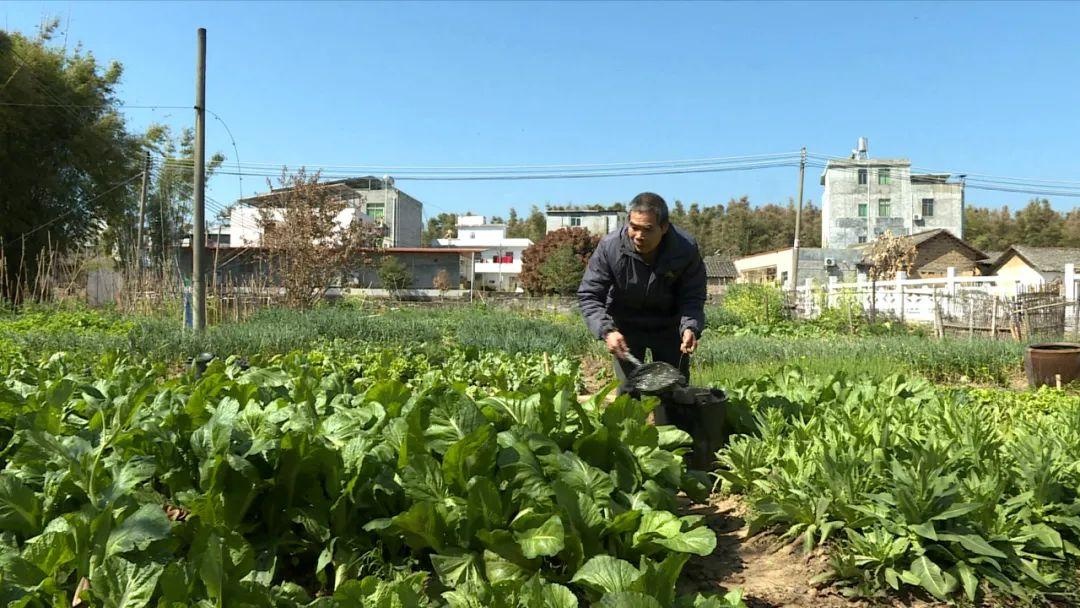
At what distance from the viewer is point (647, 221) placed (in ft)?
11.8

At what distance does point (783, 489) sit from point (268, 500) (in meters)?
1.83

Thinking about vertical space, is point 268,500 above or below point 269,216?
below

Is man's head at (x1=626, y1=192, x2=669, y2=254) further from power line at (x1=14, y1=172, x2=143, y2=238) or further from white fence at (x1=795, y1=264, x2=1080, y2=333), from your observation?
power line at (x1=14, y1=172, x2=143, y2=238)

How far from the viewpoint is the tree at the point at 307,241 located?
16859 millimetres

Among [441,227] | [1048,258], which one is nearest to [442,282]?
[1048,258]

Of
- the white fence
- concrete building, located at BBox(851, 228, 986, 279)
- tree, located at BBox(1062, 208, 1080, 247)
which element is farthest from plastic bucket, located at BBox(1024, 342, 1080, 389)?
tree, located at BBox(1062, 208, 1080, 247)

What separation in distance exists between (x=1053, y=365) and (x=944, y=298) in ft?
33.6

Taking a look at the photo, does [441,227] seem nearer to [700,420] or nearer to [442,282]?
[442,282]

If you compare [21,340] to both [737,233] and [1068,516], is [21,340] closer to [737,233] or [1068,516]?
[1068,516]

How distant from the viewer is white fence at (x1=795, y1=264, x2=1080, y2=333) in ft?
45.6

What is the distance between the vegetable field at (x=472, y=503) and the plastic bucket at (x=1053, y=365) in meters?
5.35

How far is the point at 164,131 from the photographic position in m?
31.9

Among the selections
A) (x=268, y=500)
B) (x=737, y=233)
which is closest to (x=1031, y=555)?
(x=268, y=500)

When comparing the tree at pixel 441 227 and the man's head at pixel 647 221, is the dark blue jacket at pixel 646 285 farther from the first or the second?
the tree at pixel 441 227
